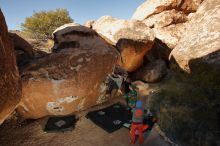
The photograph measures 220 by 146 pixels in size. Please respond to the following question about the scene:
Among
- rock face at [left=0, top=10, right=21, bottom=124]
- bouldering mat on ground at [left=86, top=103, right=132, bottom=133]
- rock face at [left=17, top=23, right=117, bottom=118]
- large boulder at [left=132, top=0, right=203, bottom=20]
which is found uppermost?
large boulder at [left=132, top=0, right=203, bottom=20]

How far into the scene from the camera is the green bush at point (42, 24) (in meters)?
18.2

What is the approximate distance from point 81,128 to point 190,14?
10.7 metres

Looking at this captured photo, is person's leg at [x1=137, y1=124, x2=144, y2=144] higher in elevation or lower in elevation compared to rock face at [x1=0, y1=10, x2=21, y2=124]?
lower

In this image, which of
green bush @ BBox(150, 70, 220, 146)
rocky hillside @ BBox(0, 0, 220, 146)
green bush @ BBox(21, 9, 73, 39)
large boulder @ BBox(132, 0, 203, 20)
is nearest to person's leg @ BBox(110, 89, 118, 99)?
rocky hillside @ BBox(0, 0, 220, 146)

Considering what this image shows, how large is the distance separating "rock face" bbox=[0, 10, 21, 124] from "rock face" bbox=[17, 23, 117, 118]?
1822 millimetres

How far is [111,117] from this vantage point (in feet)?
19.3

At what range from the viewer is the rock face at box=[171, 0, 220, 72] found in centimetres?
678

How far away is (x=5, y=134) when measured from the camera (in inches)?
207

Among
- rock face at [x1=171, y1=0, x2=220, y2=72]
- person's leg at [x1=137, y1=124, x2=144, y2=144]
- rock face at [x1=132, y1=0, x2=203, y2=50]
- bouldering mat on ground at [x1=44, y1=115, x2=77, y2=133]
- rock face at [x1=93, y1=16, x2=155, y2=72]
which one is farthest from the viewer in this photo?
rock face at [x1=132, y1=0, x2=203, y2=50]

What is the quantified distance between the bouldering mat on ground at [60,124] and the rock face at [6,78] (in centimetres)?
178

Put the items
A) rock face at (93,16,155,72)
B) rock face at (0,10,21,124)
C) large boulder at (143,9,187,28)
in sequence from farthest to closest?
large boulder at (143,9,187,28), rock face at (93,16,155,72), rock face at (0,10,21,124)

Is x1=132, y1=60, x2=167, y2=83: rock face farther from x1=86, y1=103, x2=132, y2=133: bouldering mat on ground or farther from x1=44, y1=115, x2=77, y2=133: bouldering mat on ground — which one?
x1=44, y1=115, x2=77, y2=133: bouldering mat on ground

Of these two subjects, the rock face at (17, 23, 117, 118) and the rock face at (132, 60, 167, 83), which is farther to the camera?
the rock face at (132, 60, 167, 83)

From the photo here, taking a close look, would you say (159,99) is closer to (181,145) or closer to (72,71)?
(181,145)
